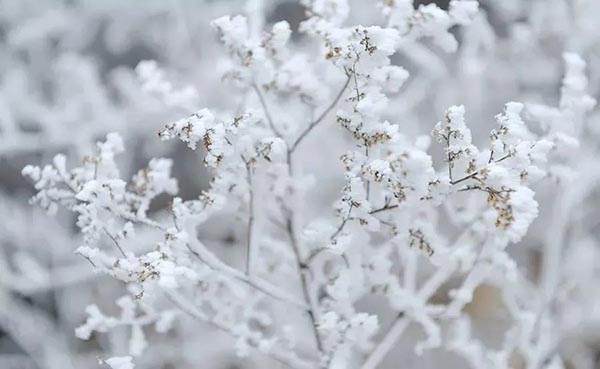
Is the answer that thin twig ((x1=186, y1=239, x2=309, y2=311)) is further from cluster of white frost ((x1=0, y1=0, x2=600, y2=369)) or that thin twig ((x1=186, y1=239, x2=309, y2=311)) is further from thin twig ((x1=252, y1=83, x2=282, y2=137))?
thin twig ((x1=252, y1=83, x2=282, y2=137))

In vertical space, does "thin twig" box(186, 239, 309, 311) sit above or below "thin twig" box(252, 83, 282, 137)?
below

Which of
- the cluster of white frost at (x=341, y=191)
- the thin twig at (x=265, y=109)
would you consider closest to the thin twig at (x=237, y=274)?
the cluster of white frost at (x=341, y=191)

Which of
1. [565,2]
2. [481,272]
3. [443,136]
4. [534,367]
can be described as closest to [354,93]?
[443,136]

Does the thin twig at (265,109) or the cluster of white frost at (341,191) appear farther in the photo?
the thin twig at (265,109)

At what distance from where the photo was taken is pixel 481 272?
1.02 m

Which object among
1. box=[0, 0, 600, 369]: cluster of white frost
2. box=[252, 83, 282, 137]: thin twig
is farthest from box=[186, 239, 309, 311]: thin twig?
box=[252, 83, 282, 137]: thin twig

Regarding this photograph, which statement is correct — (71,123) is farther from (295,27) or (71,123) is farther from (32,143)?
(295,27)

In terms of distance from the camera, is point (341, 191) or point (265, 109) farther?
point (265, 109)

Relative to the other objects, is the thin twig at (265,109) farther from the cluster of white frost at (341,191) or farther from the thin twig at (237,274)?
the thin twig at (237,274)

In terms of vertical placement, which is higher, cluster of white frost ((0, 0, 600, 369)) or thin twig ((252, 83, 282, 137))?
thin twig ((252, 83, 282, 137))

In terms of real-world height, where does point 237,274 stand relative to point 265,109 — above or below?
below

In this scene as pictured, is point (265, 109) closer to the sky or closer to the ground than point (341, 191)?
closer to the sky

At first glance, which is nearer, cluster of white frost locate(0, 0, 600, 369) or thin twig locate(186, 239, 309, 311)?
cluster of white frost locate(0, 0, 600, 369)

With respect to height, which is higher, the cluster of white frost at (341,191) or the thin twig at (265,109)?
the thin twig at (265,109)
